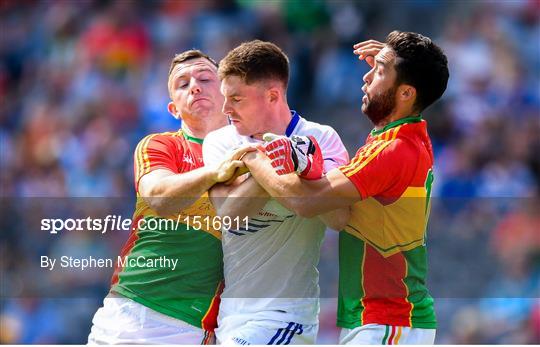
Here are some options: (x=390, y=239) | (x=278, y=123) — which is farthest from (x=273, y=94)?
(x=390, y=239)

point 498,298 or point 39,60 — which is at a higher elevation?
point 39,60

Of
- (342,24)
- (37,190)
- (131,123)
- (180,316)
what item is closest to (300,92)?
(342,24)

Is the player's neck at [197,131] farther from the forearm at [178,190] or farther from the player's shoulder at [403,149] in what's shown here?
the player's shoulder at [403,149]

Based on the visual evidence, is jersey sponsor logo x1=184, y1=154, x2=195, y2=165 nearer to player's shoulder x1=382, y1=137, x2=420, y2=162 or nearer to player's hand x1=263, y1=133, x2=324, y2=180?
player's hand x1=263, y1=133, x2=324, y2=180

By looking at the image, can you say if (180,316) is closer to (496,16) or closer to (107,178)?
(107,178)

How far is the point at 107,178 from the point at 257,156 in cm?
712

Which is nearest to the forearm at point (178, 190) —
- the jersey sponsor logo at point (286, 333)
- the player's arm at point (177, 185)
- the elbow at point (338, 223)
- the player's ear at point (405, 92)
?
the player's arm at point (177, 185)

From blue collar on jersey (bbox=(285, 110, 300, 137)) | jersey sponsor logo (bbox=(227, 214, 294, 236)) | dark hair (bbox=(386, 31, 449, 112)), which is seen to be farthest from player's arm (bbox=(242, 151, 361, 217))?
dark hair (bbox=(386, 31, 449, 112))

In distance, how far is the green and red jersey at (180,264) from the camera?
625cm

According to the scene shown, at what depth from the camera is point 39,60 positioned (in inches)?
568

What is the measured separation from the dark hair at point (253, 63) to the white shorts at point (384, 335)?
1.25 metres

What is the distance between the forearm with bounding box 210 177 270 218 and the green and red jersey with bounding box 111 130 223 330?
429 mm

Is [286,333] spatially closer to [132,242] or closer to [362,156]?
[362,156]

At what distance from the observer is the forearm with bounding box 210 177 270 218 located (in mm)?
5727
